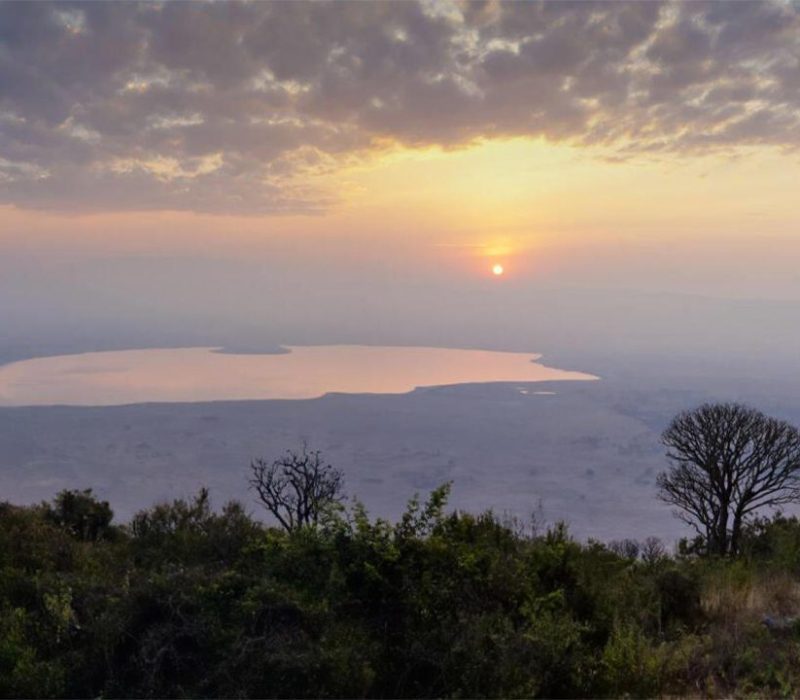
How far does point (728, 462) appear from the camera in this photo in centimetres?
1831

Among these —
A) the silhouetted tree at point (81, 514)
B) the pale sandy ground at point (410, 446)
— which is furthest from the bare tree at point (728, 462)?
the pale sandy ground at point (410, 446)

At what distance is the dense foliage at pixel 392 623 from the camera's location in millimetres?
5297

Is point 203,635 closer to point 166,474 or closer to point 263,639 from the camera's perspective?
point 263,639

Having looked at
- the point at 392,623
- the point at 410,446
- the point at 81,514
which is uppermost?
the point at 392,623

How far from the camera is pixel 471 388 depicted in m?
168

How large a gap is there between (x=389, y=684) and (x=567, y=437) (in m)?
117

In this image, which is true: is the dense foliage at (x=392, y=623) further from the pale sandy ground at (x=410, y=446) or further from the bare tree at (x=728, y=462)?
the pale sandy ground at (x=410, y=446)

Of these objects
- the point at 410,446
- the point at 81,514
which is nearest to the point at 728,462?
the point at 81,514

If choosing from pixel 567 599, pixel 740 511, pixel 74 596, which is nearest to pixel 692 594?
pixel 567 599

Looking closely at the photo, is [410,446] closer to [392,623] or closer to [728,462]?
[728,462]

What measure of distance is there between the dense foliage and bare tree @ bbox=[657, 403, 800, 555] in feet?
35.9

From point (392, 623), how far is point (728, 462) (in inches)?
612

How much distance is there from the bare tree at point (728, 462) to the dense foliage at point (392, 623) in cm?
1094

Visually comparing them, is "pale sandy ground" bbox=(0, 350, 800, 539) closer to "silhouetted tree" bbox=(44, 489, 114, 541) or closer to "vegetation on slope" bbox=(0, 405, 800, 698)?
"silhouetted tree" bbox=(44, 489, 114, 541)
